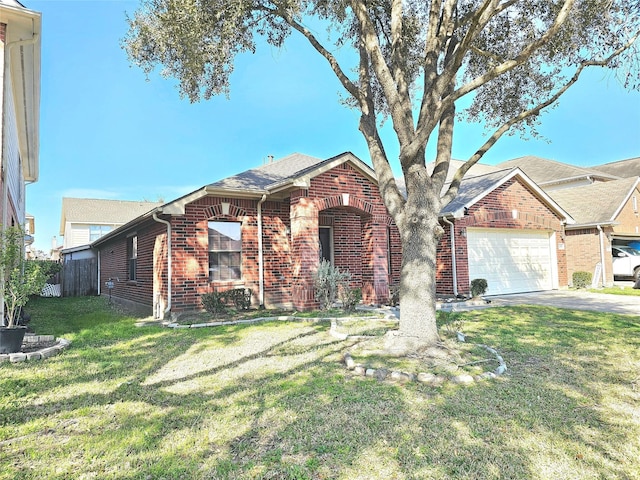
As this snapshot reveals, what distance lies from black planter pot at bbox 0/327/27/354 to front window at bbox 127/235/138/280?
7.76 meters

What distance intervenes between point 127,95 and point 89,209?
18.4m

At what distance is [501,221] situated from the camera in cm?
1466

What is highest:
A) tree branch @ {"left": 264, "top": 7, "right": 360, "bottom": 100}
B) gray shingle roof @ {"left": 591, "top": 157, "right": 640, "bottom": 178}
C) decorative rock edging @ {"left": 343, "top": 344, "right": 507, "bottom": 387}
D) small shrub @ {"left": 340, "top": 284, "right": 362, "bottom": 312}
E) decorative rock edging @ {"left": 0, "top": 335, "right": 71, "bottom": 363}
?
gray shingle roof @ {"left": 591, "top": 157, "right": 640, "bottom": 178}

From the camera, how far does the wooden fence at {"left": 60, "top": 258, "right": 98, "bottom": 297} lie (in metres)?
20.8

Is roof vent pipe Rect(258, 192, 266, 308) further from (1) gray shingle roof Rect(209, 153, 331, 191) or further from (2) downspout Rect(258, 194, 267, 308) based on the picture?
(1) gray shingle roof Rect(209, 153, 331, 191)

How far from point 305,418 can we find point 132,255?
1228 centimetres

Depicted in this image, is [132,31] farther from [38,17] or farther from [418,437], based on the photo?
[418,437]

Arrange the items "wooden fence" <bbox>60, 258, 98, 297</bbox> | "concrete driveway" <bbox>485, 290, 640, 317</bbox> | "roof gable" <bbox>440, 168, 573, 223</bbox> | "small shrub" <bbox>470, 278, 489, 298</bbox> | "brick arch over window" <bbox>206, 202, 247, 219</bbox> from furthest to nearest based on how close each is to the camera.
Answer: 1. "wooden fence" <bbox>60, 258, 98, 297</bbox>
2. "roof gable" <bbox>440, 168, 573, 223</bbox>
3. "small shrub" <bbox>470, 278, 489, 298</bbox>
4. "brick arch over window" <bbox>206, 202, 247, 219</bbox>
5. "concrete driveway" <bbox>485, 290, 640, 317</bbox>

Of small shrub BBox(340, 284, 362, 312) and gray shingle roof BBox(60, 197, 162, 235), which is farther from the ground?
gray shingle roof BBox(60, 197, 162, 235)

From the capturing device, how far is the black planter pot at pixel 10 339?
222 inches

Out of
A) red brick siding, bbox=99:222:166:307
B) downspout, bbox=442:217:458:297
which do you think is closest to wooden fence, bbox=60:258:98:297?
red brick siding, bbox=99:222:166:307

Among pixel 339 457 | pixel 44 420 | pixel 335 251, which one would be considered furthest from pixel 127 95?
pixel 339 457

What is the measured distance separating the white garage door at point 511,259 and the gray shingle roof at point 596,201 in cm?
302

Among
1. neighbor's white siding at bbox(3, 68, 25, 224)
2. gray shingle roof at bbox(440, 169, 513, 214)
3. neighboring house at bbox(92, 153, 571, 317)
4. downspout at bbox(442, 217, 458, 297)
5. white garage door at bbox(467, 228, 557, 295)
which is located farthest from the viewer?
white garage door at bbox(467, 228, 557, 295)
